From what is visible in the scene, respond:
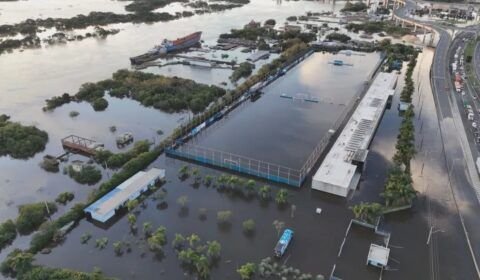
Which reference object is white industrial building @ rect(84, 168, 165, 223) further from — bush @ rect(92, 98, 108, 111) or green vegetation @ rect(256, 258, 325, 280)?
bush @ rect(92, 98, 108, 111)

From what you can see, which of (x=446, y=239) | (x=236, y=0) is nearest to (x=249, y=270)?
(x=446, y=239)

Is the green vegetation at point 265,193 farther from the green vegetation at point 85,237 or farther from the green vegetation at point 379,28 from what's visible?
the green vegetation at point 379,28

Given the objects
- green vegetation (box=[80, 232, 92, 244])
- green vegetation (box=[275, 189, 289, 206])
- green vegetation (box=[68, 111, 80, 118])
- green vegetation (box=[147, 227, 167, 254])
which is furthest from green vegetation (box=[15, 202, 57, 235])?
green vegetation (box=[68, 111, 80, 118])

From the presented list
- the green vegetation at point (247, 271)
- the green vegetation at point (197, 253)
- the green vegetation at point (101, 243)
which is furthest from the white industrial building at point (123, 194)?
the green vegetation at point (247, 271)

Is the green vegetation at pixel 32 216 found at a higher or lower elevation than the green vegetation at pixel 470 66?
lower

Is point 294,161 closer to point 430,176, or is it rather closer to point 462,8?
point 430,176

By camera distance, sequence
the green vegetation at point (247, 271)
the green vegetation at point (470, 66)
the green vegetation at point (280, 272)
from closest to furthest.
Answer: the green vegetation at point (247, 271) → the green vegetation at point (280, 272) → the green vegetation at point (470, 66)
